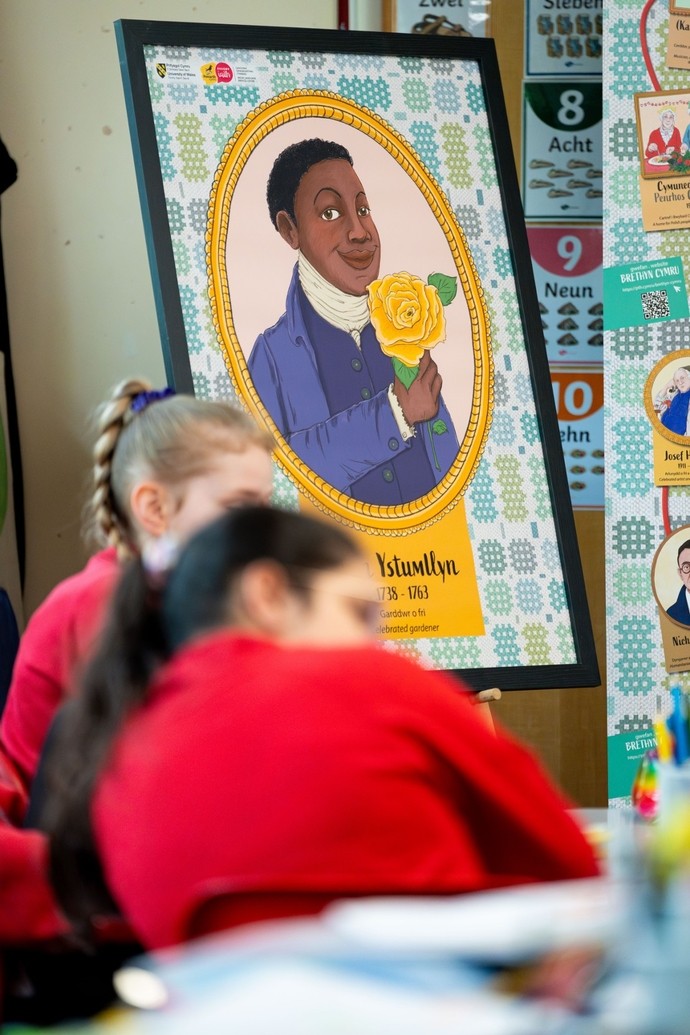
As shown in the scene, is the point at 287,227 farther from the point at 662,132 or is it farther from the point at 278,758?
the point at 278,758

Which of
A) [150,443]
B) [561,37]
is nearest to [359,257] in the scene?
[150,443]

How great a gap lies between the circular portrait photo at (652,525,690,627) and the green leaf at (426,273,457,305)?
69 centimetres

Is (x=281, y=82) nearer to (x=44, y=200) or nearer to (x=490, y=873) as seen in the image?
(x=44, y=200)

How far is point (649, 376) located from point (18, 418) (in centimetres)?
134

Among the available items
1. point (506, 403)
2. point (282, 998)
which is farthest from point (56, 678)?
point (506, 403)

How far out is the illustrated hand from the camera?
2.20m

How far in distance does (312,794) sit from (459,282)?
165 cm

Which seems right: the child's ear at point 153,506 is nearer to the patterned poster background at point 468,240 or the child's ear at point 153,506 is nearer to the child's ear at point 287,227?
the patterned poster background at point 468,240

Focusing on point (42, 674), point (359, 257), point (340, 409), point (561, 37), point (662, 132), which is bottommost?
point (42, 674)

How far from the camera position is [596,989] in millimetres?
595

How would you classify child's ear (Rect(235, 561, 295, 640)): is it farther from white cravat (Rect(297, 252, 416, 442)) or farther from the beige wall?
the beige wall

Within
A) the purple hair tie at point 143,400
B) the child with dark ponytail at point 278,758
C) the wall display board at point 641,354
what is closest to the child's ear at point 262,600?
the child with dark ponytail at point 278,758

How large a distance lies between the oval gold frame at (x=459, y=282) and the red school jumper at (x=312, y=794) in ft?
4.34

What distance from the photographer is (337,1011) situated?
0.57m
